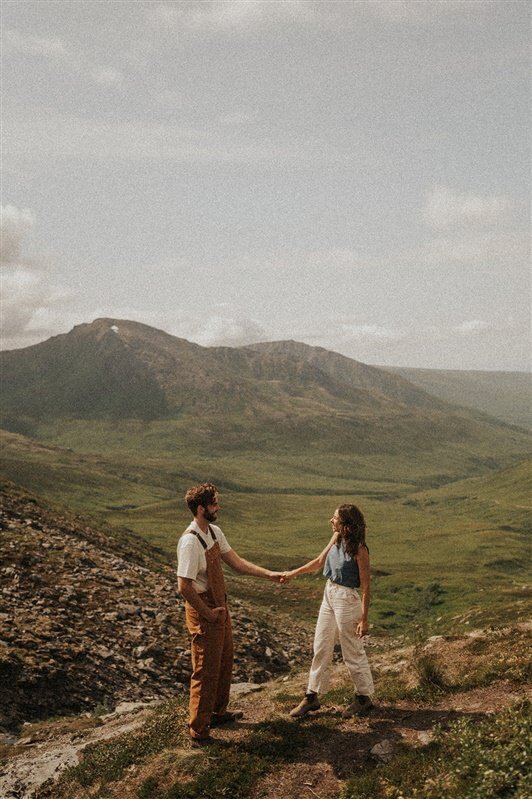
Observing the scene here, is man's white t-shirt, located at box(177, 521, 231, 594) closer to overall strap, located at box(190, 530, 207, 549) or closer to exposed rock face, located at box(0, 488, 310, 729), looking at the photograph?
overall strap, located at box(190, 530, 207, 549)

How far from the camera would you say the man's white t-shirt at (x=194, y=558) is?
10.6 m

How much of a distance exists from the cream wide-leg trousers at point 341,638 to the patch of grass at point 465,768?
197 centimetres

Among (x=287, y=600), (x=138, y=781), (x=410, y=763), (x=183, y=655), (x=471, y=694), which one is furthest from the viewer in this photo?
(x=287, y=600)

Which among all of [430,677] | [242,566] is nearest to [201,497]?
[242,566]

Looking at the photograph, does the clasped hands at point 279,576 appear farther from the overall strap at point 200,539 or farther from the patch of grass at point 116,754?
the patch of grass at point 116,754

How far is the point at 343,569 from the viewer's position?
1137 centimetres

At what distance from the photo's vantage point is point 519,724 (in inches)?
367

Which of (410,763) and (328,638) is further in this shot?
(328,638)

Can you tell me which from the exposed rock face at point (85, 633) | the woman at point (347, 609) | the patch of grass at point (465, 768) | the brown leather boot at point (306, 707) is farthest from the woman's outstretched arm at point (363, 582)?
the exposed rock face at point (85, 633)

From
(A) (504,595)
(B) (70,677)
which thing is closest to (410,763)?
(B) (70,677)

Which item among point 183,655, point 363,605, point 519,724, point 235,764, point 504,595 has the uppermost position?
point 363,605

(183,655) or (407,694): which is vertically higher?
(407,694)

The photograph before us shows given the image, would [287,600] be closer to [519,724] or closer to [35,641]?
[35,641]

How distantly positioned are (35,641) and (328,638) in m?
11.8
